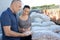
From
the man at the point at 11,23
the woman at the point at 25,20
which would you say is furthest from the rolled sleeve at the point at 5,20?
the woman at the point at 25,20

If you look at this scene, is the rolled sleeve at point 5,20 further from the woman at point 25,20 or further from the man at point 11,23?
the woman at point 25,20

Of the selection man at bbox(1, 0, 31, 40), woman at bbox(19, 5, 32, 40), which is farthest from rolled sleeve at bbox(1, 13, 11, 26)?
woman at bbox(19, 5, 32, 40)

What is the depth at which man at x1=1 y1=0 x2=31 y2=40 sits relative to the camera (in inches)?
49.6

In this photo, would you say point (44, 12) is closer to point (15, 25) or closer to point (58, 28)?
point (58, 28)

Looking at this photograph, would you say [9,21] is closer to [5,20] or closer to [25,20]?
[5,20]

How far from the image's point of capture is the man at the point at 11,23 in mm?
1260

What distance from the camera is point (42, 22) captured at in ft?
4.59

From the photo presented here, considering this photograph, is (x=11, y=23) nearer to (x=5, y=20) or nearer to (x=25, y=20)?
(x=5, y=20)

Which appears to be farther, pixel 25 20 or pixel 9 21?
pixel 25 20

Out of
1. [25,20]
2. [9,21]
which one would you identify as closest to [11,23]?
[9,21]

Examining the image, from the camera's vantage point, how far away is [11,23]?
1.29m

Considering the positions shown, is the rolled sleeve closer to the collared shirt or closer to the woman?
the collared shirt

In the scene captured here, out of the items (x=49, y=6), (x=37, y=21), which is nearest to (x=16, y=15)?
(x=37, y=21)

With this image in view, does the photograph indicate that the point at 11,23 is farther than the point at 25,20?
No
